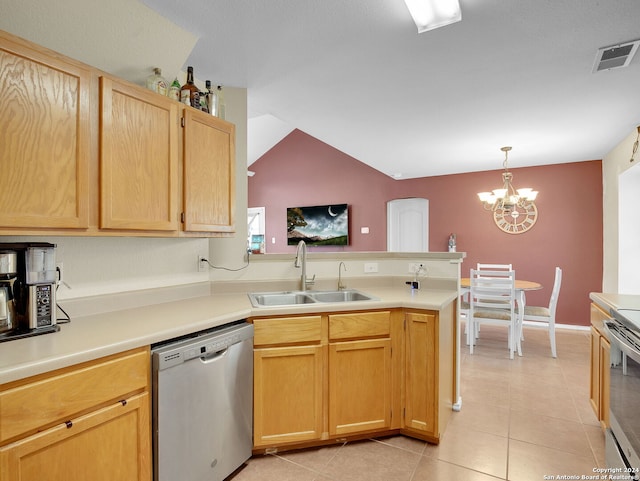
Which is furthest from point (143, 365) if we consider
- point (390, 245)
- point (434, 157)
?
point (390, 245)

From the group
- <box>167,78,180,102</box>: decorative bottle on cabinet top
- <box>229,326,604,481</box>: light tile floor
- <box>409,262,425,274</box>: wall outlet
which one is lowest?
<box>229,326,604,481</box>: light tile floor

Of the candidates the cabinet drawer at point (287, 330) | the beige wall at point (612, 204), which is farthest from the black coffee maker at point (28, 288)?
the beige wall at point (612, 204)

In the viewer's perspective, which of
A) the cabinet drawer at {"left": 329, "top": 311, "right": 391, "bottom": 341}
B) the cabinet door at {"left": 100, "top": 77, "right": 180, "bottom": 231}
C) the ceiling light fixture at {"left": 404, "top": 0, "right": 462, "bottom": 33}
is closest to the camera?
the cabinet door at {"left": 100, "top": 77, "right": 180, "bottom": 231}

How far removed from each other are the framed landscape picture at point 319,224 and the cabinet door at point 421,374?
4585 mm

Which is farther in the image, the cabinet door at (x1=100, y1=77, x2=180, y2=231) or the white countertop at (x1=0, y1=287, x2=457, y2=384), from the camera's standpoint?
the cabinet door at (x1=100, y1=77, x2=180, y2=231)

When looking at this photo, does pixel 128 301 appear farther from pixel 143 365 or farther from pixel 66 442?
pixel 66 442

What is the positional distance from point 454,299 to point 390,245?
12.8 ft

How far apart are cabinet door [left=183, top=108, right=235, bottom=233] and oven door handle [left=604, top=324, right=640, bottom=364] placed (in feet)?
6.78

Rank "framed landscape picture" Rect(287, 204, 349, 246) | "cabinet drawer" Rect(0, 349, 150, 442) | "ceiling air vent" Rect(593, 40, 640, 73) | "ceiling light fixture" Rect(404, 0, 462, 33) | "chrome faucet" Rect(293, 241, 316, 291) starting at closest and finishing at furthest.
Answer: "cabinet drawer" Rect(0, 349, 150, 442) → "ceiling light fixture" Rect(404, 0, 462, 33) → "ceiling air vent" Rect(593, 40, 640, 73) → "chrome faucet" Rect(293, 241, 316, 291) → "framed landscape picture" Rect(287, 204, 349, 246)

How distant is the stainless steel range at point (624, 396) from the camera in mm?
1402

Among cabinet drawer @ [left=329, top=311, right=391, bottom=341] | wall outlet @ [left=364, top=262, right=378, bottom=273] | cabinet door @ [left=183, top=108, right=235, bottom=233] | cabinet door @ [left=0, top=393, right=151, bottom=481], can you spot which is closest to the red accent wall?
wall outlet @ [left=364, top=262, right=378, bottom=273]

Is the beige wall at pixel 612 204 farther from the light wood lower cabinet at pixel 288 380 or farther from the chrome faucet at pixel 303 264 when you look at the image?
the light wood lower cabinet at pixel 288 380

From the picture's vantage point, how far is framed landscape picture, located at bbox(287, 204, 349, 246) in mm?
6602

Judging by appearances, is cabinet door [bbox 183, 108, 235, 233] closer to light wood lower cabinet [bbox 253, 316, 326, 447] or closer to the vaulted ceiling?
the vaulted ceiling
